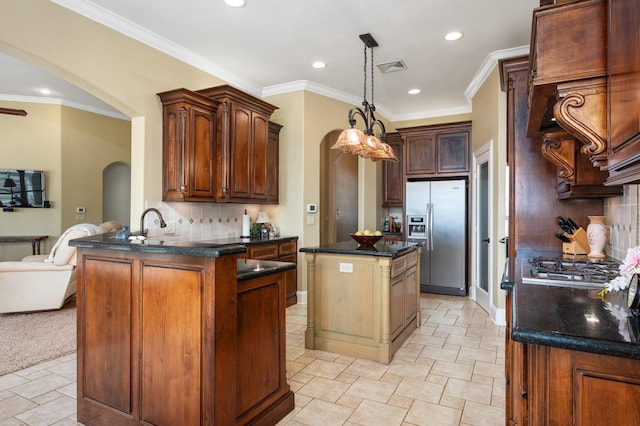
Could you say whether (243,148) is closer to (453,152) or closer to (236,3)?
(236,3)

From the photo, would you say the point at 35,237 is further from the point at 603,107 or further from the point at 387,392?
the point at 603,107

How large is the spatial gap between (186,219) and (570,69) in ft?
12.6

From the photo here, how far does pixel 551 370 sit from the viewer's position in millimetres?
989

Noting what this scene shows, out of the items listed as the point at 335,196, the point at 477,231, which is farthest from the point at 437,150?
the point at 335,196

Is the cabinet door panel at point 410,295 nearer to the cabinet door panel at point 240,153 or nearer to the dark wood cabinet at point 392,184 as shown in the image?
the cabinet door panel at point 240,153

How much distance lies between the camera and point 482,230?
5.14 meters

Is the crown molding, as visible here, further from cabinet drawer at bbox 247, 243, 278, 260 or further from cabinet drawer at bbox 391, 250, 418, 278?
cabinet drawer at bbox 247, 243, 278, 260

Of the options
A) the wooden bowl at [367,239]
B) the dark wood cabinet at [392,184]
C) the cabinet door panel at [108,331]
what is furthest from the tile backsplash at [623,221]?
the dark wood cabinet at [392,184]

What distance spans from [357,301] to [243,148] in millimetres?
2367

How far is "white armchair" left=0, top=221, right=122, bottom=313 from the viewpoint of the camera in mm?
4262

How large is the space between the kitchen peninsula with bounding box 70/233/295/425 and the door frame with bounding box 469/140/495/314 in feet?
10.8

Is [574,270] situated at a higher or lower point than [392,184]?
lower

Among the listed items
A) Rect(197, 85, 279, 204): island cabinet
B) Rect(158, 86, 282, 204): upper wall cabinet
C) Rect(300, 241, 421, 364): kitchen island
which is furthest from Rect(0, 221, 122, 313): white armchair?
Rect(300, 241, 421, 364): kitchen island

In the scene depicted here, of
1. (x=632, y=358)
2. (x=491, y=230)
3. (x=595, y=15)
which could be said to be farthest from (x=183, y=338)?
(x=491, y=230)
